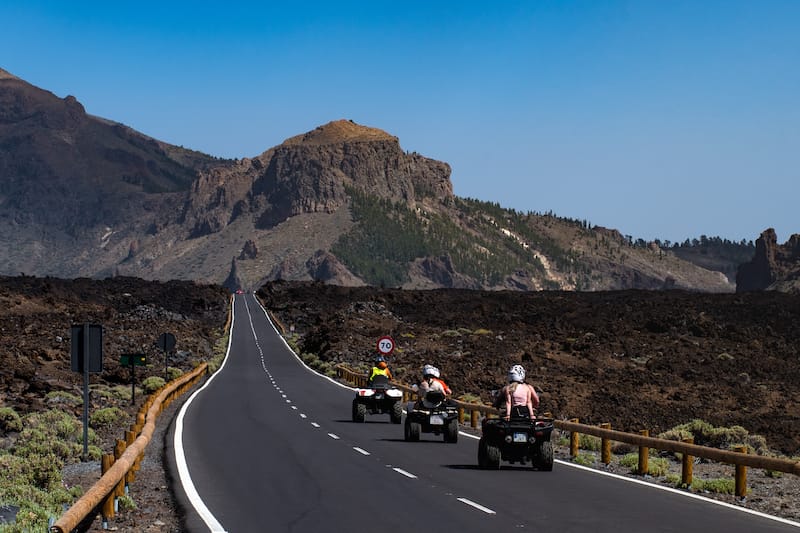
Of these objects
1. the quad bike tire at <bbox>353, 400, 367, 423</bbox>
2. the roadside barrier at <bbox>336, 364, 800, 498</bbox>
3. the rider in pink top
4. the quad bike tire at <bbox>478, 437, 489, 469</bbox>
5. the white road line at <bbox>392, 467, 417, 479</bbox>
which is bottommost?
the quad bike tire at <bbox>353, 400, 367, 423</bbox>

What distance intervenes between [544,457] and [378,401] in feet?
44.6

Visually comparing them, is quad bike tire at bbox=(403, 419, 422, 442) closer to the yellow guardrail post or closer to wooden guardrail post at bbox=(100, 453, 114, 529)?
the yellow guardrail post

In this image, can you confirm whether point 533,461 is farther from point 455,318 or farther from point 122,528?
point 455,318

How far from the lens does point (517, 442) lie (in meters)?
19.5

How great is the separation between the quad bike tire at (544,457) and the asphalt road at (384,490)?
0.62 ft

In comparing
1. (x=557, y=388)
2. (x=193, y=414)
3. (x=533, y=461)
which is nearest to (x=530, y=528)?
(x=533, y=461)

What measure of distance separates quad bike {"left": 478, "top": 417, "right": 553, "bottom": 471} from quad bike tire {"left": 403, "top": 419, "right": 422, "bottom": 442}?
565cm

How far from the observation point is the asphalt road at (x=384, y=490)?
1339cm

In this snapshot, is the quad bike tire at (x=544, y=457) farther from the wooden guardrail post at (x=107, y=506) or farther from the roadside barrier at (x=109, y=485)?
the wooden guardrail post at (x=107, y=506)

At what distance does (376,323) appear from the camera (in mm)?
101375

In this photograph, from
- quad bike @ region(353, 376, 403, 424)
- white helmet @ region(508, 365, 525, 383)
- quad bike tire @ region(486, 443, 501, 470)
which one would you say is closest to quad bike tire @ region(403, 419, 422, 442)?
quad bike tire @ region(486, 443, 501, 470)

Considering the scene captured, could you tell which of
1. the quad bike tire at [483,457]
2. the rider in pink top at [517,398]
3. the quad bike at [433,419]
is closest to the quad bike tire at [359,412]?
the quad bike at [433,419]

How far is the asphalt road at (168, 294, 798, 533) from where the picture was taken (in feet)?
43.9

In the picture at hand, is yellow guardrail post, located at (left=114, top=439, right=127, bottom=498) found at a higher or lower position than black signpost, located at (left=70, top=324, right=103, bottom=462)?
lower
